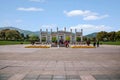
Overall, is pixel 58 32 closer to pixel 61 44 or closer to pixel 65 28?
pixel 65 28

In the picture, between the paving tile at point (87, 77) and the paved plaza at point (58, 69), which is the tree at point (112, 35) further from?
the paving tile at point (87, 77)

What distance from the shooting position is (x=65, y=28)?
11906 centimetres

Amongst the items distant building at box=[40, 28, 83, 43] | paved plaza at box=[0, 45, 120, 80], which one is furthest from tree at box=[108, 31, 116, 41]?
paved plaza at box=[0, 45, 120, 80]

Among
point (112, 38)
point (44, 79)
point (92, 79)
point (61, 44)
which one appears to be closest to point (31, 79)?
point (44, 79)

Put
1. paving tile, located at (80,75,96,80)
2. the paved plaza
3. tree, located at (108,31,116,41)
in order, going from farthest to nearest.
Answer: tree, located at (108,31,116,41) < the paved plaza < paving tile, located at (80,75,96,80)

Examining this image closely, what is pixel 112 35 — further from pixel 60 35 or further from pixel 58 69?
pixel 58 69

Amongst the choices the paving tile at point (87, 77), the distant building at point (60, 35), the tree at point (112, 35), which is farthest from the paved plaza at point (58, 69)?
the tree at point (112, 35)

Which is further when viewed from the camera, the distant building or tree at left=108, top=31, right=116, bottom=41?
tree at left=108, top=31, right=116, bottom=41

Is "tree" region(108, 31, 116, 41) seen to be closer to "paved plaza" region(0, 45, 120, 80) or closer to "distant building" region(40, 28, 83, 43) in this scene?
"distant building" region(40, 28, 83, 43)

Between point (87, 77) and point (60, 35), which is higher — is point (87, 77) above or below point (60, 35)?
below

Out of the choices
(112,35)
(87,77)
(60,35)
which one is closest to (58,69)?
(87,77)

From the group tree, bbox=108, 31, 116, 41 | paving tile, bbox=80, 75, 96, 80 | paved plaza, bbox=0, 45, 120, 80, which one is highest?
tree, bbox=108, 31, 116, 41

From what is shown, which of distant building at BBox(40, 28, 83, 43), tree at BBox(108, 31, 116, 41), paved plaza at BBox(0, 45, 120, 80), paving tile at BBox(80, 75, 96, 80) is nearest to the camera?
paving tile at BBox(80, 75, 96, 80)

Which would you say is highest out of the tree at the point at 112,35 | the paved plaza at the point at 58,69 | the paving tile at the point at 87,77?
the tree at the point at 112,35
